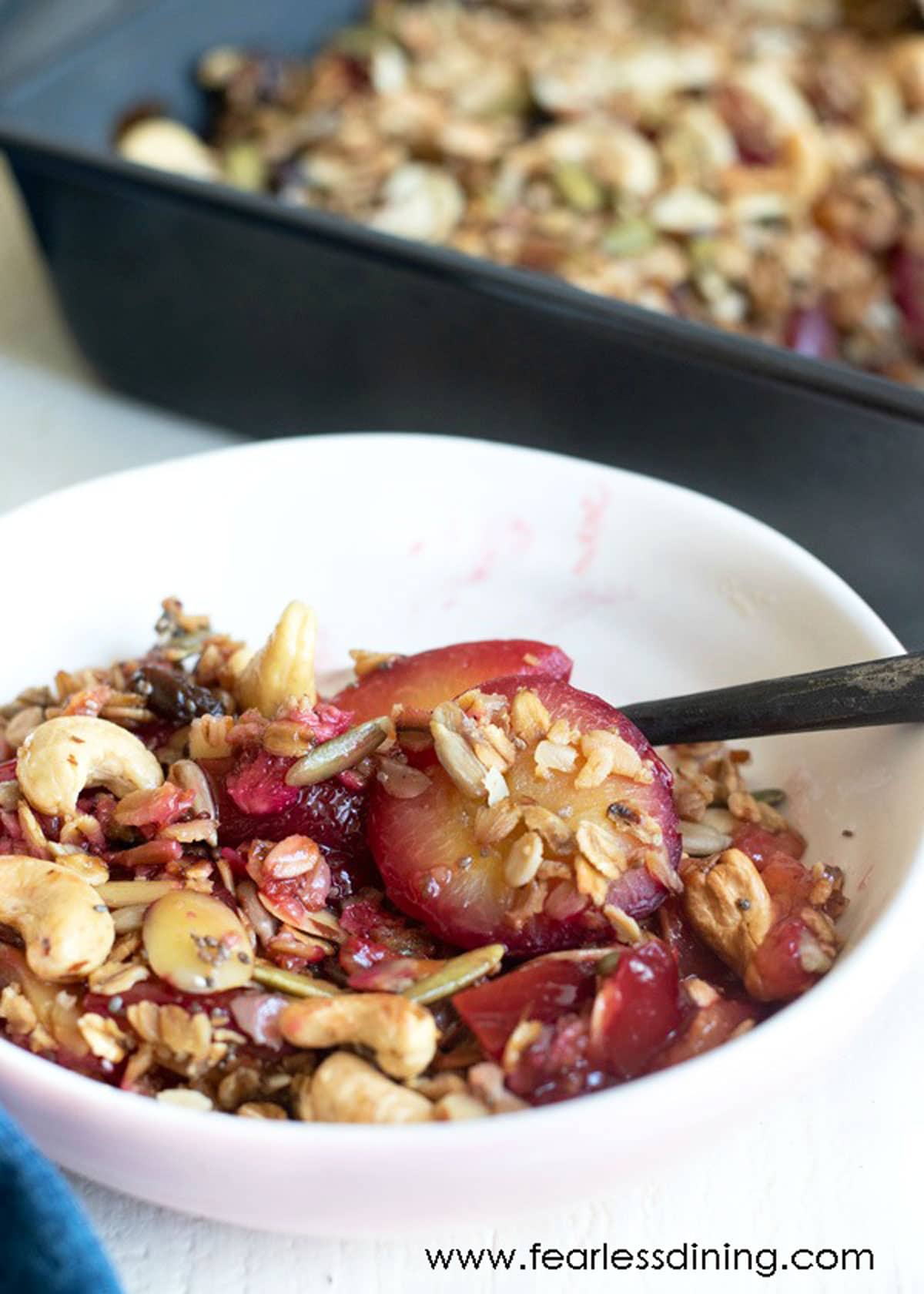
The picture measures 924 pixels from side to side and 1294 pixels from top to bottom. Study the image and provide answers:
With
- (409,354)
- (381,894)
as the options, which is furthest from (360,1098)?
(409,354)

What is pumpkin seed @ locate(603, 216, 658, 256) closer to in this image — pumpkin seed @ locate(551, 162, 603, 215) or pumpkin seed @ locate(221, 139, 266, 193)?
pumpkin seed @ locate(551, 162, 603, 215)

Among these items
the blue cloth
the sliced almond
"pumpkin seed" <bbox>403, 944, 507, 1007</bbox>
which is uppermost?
the sliced almond

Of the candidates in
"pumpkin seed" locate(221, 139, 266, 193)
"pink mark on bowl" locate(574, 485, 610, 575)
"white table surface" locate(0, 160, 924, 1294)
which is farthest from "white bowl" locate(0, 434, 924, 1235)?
"pumpkin seed" locate(221, 139, 266, 193)

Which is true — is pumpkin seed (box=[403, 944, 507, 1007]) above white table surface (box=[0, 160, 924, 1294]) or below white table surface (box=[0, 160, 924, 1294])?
above

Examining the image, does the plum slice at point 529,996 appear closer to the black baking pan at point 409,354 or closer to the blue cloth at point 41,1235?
the blue cloth at point 41,1235

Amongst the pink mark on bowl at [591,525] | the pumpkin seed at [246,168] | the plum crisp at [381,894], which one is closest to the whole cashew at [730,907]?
the plum crisp at [381,894]

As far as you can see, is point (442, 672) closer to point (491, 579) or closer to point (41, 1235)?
point (491, 579)

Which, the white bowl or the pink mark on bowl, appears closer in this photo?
the white bowl

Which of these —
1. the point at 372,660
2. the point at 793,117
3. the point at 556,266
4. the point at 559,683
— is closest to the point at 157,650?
the point at 372,660

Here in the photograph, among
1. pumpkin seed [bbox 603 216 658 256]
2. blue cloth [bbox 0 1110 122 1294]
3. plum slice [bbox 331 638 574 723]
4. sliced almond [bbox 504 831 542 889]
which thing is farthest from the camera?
pumpkin seed [bbox 603 216 658 256]
